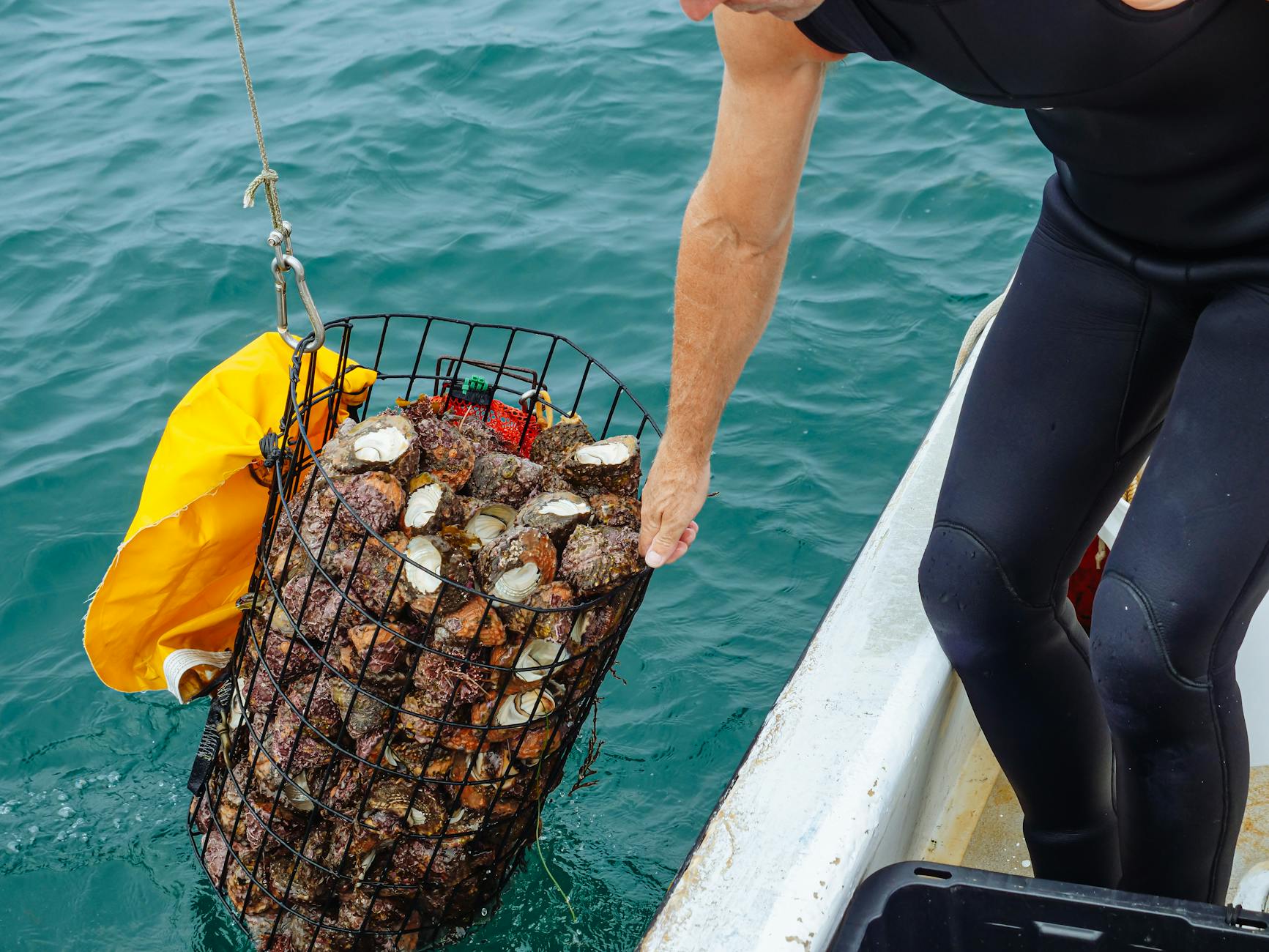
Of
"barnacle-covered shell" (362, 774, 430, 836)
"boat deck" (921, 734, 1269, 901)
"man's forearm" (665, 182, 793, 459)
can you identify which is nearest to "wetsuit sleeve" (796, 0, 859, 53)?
"man's forearm" (665, 182, 793, 459)

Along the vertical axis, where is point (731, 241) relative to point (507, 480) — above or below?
above

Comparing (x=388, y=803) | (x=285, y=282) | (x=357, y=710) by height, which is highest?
(x=285, y=282)

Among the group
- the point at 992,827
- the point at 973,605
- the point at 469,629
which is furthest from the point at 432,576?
the point at 992,827

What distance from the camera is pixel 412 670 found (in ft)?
5.82

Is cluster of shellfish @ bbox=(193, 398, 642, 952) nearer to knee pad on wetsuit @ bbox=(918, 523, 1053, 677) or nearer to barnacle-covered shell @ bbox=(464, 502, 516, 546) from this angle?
barnacle-covered shell @ bbox=(464, 502, 516, 546)

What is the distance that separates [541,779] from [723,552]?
1526 millimetres

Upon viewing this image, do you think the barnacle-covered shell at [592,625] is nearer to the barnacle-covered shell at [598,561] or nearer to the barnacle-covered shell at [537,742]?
the barnacle-covered shell at [598,561]

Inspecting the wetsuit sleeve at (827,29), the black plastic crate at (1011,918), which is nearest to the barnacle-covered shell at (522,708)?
the black plastic crate at (1011,918)

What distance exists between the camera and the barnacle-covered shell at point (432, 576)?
1.76 metres

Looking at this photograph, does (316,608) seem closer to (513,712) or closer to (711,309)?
(513,712)

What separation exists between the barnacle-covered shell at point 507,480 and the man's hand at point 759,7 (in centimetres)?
91

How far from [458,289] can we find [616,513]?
2682 millimetres

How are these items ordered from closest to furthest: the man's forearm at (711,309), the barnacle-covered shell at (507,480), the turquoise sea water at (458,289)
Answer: the man's forearm at (711,309), the barnacle-covered shell at (507,480), the turquoise sea water at (458,289)

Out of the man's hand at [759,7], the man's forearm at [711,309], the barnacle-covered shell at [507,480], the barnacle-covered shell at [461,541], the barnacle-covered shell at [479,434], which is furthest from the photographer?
the barnacle-covered shell at [479,434]
